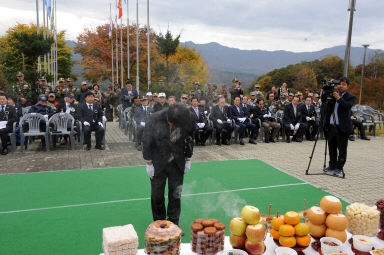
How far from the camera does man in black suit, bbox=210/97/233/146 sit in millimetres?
11516

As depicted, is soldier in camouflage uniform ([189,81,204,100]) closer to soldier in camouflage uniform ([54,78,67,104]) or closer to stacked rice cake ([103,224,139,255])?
soldier in camouflage uniform ([54,78,67,104])

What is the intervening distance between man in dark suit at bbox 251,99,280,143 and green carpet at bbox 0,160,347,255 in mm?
4057

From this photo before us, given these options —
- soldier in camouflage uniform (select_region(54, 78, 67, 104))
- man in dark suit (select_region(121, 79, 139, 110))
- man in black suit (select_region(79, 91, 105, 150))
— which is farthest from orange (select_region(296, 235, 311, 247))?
man in dark suit (select_region(121, 79, 139, 110))

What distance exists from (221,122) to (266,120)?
2.31 m

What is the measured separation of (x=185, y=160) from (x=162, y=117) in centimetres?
70

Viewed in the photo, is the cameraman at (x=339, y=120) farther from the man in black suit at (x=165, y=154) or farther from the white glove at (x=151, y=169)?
the white glove at (x=151, y=169)

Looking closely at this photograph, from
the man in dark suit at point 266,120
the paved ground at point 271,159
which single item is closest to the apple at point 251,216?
the paved ground at point 271,159

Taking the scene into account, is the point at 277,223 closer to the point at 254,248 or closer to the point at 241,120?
the point at 254,248

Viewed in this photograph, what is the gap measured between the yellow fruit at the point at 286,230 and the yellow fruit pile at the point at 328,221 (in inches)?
10.6

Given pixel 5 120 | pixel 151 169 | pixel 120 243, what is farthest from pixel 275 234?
pixel 5 120

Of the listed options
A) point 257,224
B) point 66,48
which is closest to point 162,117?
point 257,224

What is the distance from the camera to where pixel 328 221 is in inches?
109

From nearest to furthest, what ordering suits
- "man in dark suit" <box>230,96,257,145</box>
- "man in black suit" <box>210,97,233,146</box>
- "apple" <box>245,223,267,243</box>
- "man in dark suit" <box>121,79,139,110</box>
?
"apple" <box>245,223,267,243</box> < "man in black suit" <box>210,97,233,146</box> < "man in dark suit" <box>230,96,257,145</box> < "man in dark suit" <box>121,79,139,110</box>

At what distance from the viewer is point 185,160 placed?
13.4 feet
